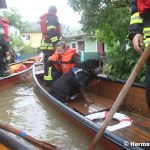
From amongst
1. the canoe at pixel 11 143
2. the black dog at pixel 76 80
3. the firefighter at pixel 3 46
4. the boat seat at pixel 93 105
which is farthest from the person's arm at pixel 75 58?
the firefighter at pixel 3 46

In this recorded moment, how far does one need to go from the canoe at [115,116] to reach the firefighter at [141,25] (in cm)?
67

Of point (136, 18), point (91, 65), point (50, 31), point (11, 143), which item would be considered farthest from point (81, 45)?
point (11, 143)

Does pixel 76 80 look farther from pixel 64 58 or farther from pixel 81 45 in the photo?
pixel 81 45

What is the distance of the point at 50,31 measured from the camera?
25.4 feet

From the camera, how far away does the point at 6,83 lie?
9258mm

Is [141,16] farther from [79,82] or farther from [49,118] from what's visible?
[49,118]

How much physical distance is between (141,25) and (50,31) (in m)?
4.83

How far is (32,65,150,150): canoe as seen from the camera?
342 cm

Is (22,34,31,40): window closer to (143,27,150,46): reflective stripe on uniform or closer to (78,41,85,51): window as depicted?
(78,41,85,51): window

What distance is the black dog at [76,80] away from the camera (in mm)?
5854

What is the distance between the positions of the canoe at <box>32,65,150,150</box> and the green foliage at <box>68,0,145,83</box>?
3.09 feet

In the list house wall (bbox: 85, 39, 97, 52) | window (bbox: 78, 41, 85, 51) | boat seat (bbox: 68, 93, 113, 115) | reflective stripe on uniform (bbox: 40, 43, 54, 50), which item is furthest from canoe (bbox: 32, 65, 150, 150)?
window (bbox: 78, 41, 85, 51)

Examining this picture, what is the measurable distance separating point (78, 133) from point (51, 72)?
2.43 meters

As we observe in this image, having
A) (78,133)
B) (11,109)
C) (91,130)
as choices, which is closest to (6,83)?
(11,109)
